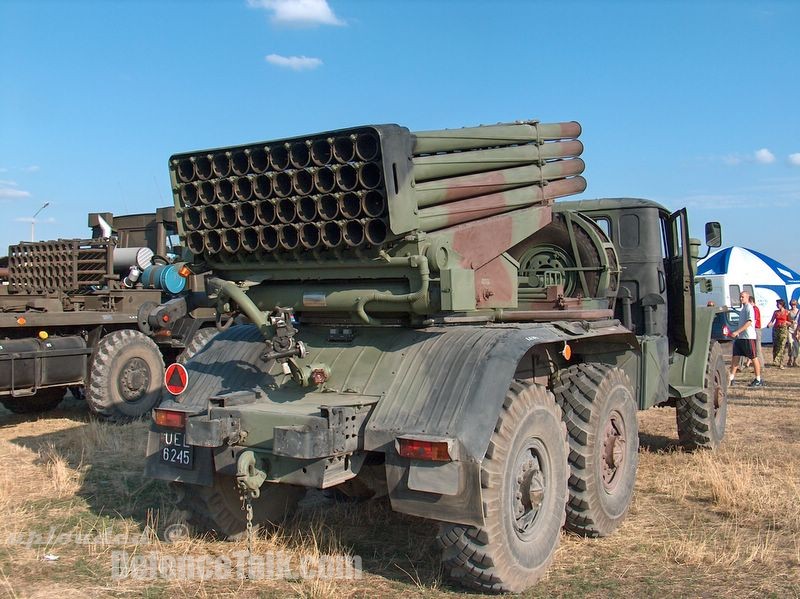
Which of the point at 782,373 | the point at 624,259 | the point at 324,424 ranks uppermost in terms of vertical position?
the point at 624,259

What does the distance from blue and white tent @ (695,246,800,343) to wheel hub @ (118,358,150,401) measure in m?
16.8

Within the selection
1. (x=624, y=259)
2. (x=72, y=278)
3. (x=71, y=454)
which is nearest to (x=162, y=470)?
(x=71, y=454)

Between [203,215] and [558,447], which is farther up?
[203,215]

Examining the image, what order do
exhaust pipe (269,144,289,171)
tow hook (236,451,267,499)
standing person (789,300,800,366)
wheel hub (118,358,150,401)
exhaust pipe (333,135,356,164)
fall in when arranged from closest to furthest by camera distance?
1. tow hook (236,451,267,499)
2. exhaust pipe (333,135,356,164)
3. exhaust pipe (269,144,289,171)
4. wheel hub (118,358,150,401)
5. standing person (789,300,800,366)

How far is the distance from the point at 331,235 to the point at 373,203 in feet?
1.13

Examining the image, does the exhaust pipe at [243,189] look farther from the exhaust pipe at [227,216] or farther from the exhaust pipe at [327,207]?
the exhaust pipe at [327,207]

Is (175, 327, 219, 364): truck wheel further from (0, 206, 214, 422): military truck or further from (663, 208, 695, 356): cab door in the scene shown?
(663, 208, 695, 356): cab door

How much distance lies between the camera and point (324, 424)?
409 centimetres

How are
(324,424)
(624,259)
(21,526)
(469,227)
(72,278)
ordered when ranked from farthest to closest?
(72,278) → (624,259) → (21,526) → (469,227) → (324,424)

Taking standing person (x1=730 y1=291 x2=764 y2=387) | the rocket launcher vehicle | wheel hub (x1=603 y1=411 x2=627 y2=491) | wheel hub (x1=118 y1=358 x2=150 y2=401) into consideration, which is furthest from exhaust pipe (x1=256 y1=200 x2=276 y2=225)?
standing person (x1=730 y1=291 x2=764 y2=387)

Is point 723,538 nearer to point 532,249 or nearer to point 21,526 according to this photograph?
point 532,249

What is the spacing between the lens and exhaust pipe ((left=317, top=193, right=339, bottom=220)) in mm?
4555

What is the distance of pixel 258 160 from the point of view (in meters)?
4.73

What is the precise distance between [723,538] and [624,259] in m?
3.15
